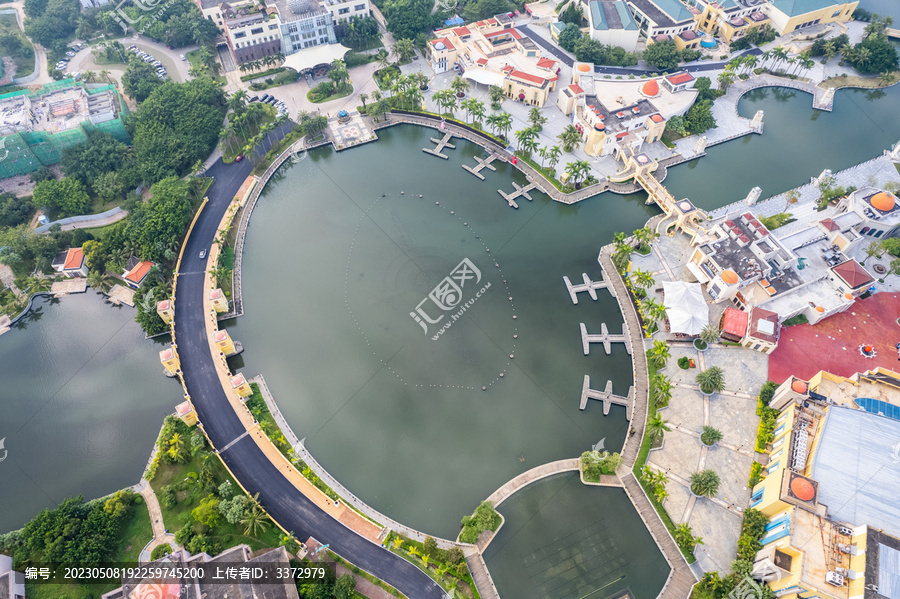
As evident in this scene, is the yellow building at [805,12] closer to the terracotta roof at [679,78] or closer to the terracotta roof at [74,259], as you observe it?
the terracotta roof at [679,78]

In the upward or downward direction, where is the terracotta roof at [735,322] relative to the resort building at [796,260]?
downward

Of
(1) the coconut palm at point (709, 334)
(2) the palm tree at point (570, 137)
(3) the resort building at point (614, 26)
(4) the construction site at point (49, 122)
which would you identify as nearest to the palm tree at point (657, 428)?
(1) the coconut palm at point (709, 334)

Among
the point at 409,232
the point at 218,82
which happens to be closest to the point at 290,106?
the point at 218,82

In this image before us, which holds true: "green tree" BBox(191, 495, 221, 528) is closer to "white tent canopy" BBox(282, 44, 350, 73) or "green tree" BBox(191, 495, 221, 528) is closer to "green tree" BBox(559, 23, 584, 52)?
"white tent canopy" BBox(282, 44, 350, 73)

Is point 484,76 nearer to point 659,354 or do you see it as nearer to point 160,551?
point 659,354

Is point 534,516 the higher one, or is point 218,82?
point 218,82

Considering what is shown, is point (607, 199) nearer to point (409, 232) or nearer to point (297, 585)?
point (409, 232)

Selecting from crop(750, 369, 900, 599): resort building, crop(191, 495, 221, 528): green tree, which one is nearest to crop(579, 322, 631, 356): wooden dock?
crop(750, 369, 900, 599): resort building
